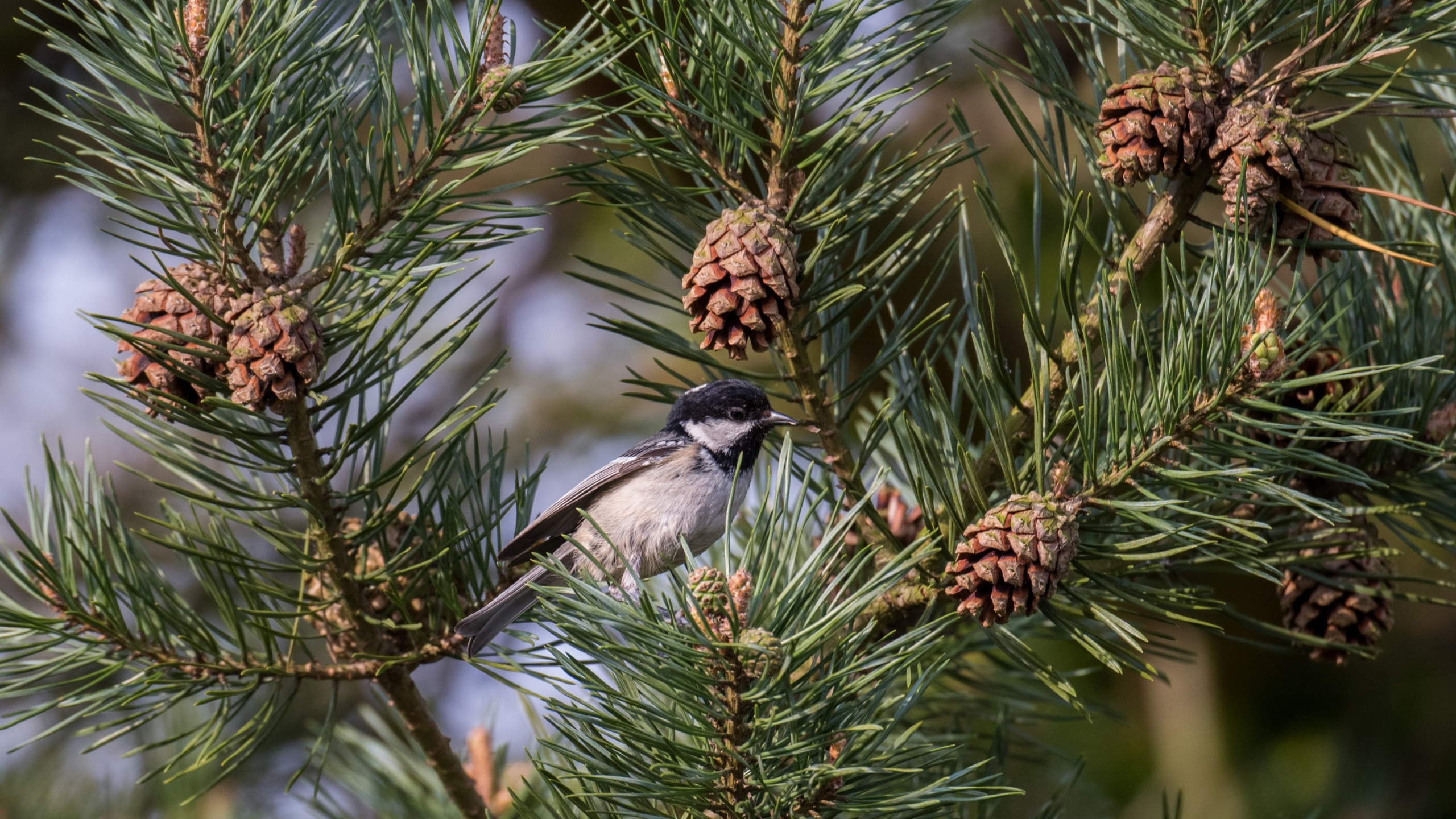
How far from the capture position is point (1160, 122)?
1.62m

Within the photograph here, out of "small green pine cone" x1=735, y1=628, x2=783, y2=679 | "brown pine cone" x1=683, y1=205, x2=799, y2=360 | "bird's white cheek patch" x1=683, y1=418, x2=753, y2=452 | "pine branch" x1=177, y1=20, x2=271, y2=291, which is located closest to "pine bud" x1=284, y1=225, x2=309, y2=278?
"pine branch" x1=177, y1=20, x2=271, y2=291

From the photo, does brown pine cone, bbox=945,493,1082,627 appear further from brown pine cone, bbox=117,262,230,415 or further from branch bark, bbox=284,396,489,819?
brown pine cone, bbox=117,262,230,415

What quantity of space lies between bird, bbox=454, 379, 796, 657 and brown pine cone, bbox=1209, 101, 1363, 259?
1.22 metres

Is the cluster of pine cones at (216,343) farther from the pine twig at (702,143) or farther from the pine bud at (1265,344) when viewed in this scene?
the pine bud at (1265,344)

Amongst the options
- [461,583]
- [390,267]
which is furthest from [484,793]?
[390,267]

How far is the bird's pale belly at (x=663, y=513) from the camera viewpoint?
2.89 m

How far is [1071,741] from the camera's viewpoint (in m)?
4.07

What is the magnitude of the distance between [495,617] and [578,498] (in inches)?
22.8

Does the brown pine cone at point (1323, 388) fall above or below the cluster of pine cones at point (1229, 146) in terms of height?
below

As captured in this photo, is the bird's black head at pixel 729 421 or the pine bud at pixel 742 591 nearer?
the pine bud at pixel 742 591

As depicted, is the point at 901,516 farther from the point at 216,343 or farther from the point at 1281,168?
the point at 216,343

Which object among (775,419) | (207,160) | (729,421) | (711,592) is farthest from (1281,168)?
(729,421)

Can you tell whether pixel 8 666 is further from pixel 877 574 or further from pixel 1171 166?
pixel 1171 166

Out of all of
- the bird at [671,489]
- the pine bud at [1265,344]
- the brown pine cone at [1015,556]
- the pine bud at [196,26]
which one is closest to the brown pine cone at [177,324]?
the pine bud at [196,26]
